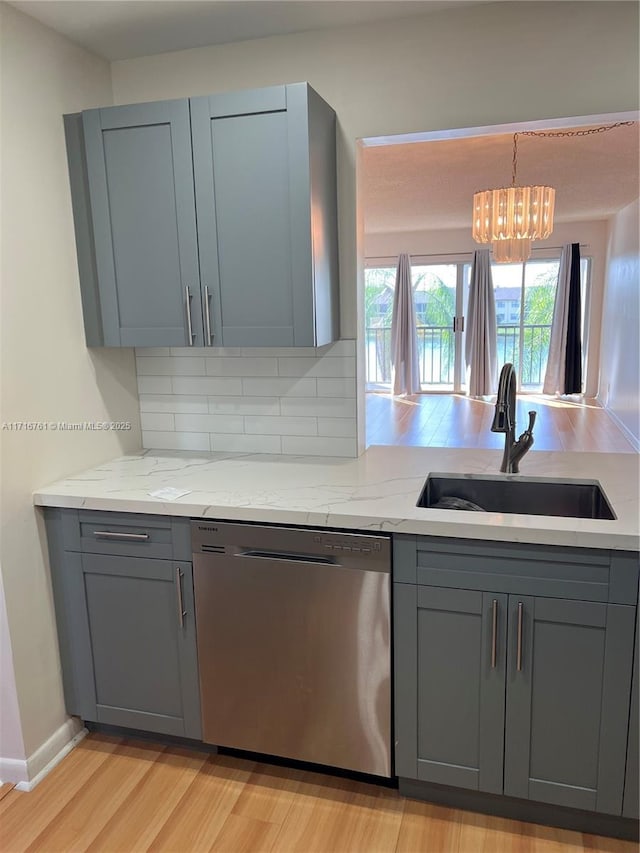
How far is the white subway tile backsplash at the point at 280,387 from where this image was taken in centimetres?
238

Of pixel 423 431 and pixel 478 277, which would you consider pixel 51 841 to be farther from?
pixel 478 277

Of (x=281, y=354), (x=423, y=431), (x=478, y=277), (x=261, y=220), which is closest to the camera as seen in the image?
(x=261, y=220)

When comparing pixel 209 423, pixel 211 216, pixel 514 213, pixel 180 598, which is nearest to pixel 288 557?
pixel 180 598

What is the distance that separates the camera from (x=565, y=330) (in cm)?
852

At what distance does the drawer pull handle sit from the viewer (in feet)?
6.31

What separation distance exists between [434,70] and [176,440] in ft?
5.58

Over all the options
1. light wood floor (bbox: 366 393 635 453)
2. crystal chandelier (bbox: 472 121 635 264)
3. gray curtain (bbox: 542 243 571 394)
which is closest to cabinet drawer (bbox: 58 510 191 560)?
light wood floor (bbox: 366 393 635 453)

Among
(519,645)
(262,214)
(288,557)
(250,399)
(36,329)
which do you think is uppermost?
(262,214)

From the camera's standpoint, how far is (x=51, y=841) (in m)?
1.74

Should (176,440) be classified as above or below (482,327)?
below

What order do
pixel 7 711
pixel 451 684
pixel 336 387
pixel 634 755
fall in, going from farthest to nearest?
1. pixel 336 387
2. pixel 7 711
3. pixel 451 684
4. pixel 634 755

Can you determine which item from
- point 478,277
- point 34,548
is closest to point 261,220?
point 34,548

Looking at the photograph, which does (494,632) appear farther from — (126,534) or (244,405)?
(244,405)

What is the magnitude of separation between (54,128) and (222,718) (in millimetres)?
2051
